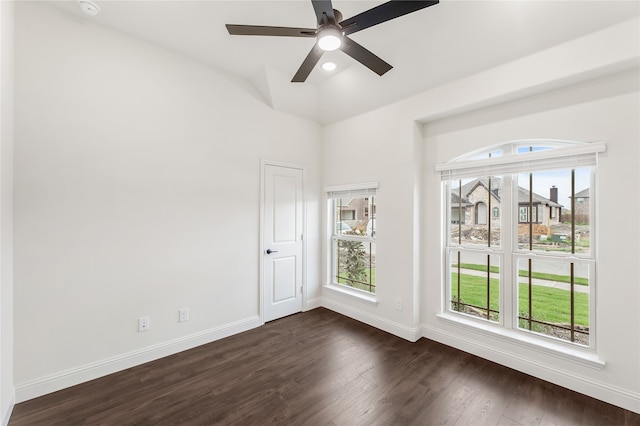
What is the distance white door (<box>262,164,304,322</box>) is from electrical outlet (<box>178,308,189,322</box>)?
3.08ft

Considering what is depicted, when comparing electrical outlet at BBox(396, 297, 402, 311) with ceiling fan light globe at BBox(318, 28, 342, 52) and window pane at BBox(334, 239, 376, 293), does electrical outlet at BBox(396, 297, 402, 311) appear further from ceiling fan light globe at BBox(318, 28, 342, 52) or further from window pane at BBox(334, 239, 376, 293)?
ceiling fan light globe at BBox(318, 28, 342, 52)

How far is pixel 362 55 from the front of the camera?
2168 mm

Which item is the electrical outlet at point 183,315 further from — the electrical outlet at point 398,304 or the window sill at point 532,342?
the window sill at point 532,342

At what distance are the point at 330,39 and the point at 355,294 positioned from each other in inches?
120

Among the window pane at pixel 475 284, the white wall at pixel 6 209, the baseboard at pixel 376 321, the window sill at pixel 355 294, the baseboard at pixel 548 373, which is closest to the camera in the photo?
the white wall at pixel 6 209

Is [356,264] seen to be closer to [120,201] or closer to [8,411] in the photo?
[120,201]

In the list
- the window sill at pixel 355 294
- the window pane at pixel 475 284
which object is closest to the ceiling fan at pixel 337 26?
the window pane at pixel 475 284

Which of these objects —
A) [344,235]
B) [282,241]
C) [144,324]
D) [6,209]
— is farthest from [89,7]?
[344,235]

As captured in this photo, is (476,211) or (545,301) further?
(476,211)

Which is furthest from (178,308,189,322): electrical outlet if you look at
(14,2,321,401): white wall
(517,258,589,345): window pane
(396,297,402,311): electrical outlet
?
(517,258,589,345): window pane

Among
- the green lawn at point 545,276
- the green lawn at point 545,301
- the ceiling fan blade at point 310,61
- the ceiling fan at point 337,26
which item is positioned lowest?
the green lawn at point 545,301

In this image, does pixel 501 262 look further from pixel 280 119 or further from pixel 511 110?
pixel 280 119

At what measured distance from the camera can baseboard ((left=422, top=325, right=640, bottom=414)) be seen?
206cm

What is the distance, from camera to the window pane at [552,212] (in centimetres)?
238
